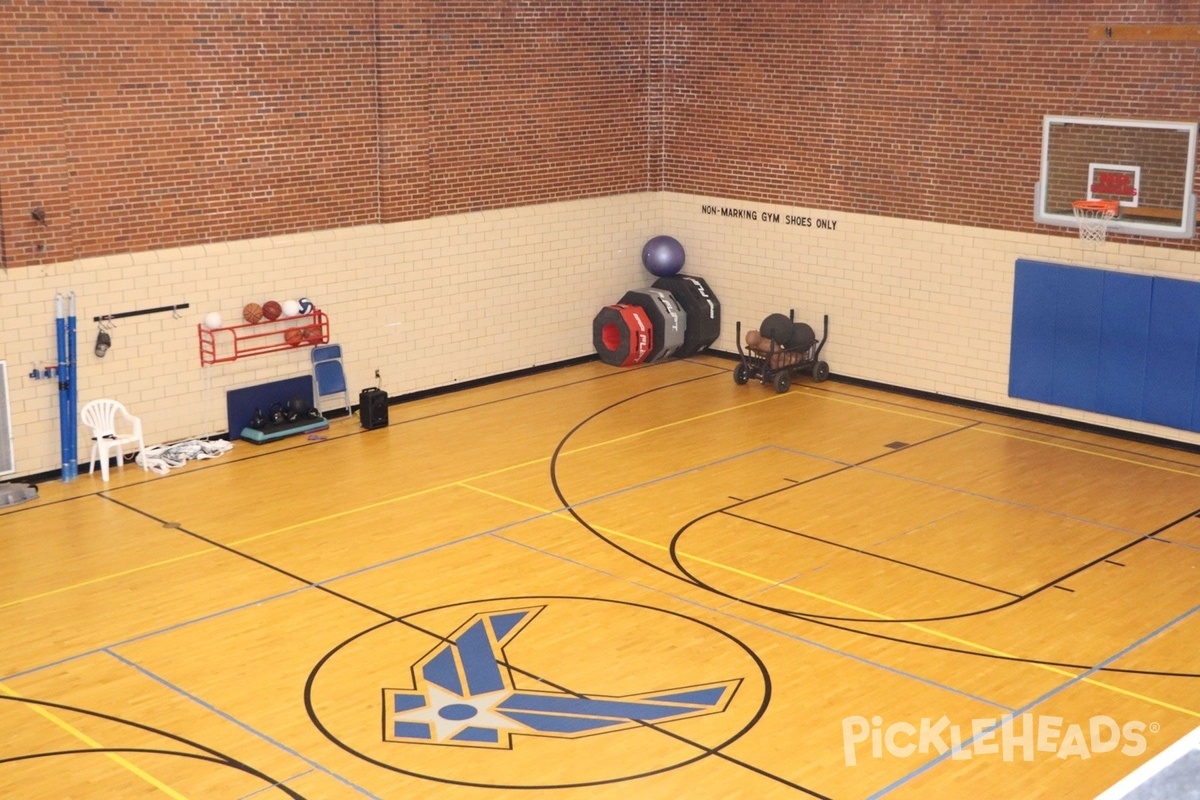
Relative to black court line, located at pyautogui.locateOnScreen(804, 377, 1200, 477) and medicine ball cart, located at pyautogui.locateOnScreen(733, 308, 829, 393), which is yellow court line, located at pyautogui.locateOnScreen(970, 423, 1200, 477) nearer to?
black court line, located at pyautogui.locateOnScreen(804, 377, 1200, 477)

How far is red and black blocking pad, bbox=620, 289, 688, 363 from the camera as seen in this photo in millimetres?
20891

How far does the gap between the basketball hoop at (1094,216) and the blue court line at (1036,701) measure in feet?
21.1

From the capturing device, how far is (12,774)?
9.43 metres

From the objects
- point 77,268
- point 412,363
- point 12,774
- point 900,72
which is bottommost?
point 12,774

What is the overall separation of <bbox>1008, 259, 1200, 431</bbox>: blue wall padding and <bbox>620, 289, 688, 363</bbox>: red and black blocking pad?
510 centimetres

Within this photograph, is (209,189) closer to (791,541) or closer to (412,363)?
(412,363)

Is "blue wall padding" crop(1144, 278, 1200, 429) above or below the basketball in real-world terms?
below

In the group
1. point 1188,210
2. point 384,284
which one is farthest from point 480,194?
point 1188,210

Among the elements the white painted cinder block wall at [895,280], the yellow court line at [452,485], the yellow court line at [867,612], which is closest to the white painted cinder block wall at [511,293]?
the white painted cinder block wall at [895,280]

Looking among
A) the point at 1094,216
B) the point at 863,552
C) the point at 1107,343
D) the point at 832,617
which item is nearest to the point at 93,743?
the point at 832,617

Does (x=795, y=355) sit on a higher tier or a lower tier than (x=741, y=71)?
lower

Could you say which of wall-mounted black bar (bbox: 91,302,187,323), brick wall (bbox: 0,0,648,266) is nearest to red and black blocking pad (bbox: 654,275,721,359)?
brick wall (bbox: 0,0,648,266)

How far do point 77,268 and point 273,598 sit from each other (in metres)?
5.57

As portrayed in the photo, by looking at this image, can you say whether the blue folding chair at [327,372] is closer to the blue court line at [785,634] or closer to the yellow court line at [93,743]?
the blue court line at [785,634]
